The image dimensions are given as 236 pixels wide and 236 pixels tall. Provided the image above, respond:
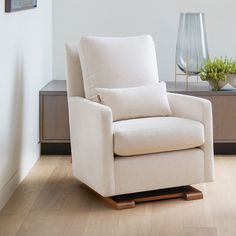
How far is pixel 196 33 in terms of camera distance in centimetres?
505

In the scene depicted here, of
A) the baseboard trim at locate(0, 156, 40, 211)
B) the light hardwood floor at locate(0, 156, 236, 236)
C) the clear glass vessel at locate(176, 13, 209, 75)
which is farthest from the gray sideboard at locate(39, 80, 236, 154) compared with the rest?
the light hardwood floor at locate(0, 156, 236, 236)

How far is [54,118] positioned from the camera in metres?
4.88

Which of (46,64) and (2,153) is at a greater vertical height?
(46,64)

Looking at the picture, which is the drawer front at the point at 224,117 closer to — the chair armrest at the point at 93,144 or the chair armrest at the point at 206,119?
the chair armrest at the point at 206,119

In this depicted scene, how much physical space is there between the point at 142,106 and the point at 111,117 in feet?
1.44

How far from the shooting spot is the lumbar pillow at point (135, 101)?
13.1 feet

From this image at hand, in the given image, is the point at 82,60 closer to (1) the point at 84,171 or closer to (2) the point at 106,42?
(2) the point at 106,42

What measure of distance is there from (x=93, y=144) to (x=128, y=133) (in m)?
0.24

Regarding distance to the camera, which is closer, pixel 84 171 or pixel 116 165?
pixel 116 165

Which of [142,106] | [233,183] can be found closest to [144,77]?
[142,106]

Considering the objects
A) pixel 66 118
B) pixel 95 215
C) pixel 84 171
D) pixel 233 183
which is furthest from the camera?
pixel 66 118

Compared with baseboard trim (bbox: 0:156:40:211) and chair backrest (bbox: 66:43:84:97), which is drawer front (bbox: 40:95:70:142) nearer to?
baseboard trim (bbox: 0:156:40:211)

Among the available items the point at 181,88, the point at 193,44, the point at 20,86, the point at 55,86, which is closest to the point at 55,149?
the point at 55,86

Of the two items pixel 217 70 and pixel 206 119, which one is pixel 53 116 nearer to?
pixel 217 70
